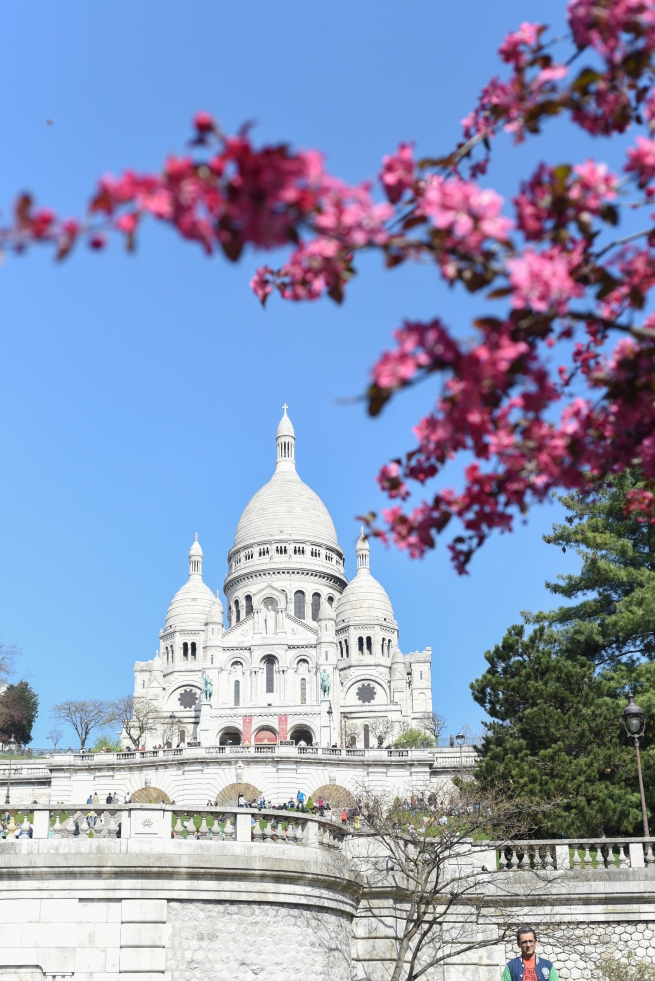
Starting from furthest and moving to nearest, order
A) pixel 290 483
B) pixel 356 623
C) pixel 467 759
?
pixel 290 483, pixel 356 623, pixel 467 759

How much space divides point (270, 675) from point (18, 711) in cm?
2544

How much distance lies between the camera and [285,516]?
124000 mm

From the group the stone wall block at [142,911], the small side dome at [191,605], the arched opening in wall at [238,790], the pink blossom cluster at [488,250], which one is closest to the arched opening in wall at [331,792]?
the arched opening in wall at [238,790]

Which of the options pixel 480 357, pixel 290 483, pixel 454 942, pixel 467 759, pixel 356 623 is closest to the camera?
pixel 480 357

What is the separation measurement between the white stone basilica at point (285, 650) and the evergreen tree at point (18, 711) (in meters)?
9.26

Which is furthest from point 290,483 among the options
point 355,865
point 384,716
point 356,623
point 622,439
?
point 622,439

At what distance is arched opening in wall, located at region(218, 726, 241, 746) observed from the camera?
93000mm

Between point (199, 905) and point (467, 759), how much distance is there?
43.9 metres

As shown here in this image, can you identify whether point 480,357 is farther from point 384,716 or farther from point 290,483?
point 290,483

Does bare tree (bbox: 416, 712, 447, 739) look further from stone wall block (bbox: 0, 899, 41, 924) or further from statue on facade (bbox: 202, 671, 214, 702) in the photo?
Result: stone wall block (bbox: 0, 899, 41, 924)

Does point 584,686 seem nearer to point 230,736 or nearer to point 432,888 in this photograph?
point 432,888

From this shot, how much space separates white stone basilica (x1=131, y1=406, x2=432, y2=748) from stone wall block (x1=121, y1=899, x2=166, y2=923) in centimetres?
7358

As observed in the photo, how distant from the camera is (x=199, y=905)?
1717 cm

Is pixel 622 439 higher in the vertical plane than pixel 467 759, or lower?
lower
